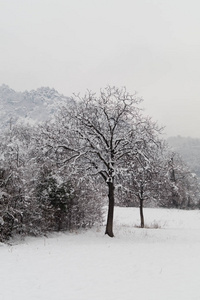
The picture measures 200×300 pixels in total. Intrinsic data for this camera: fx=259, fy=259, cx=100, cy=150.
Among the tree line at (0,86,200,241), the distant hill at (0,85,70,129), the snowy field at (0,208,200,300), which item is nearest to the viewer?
the snowy field at (0,208,200,300)

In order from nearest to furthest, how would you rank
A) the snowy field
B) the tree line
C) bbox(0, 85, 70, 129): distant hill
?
the snowy field, the tree line, bbox(0, 85, 70, 129): distant hill

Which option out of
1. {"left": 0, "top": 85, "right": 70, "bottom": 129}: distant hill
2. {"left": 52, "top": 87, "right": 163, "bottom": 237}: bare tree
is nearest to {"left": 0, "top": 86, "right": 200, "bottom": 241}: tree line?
{"left": 52, "top": 87, "right": 163, "bottom": 237}: bare tree

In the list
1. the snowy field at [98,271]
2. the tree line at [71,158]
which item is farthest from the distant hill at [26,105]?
the snowy field at [98,271]

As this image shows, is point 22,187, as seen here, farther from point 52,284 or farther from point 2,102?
point 2,102

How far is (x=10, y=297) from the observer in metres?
5.82

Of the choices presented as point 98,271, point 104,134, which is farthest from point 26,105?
point 98,271

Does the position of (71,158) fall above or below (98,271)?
above

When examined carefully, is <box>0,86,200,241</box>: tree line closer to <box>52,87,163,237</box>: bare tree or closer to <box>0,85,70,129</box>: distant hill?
<box>52,87,163,237</box>: bare tree

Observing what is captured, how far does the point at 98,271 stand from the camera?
786cm

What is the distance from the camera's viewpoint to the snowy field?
6086mm

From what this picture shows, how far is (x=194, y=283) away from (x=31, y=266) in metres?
4.95

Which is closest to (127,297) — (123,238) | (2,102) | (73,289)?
(73,289)

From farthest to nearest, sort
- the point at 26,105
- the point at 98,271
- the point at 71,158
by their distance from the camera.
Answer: the point at 26,105
the point at 71,158
the point at 98,271

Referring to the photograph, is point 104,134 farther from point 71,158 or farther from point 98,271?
point 98,271
